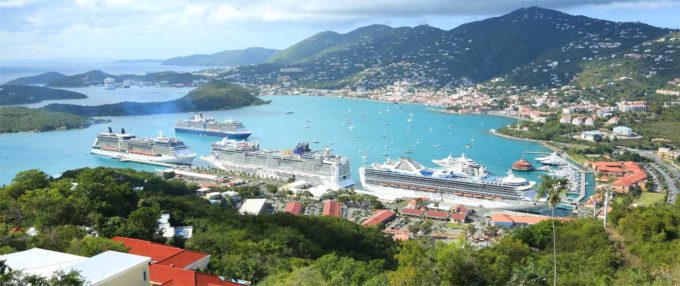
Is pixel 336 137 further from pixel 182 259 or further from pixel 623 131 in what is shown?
pixel 182 259

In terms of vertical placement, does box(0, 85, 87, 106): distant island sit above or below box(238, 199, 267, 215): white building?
above

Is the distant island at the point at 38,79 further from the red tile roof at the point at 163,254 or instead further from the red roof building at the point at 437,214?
the red tile roof at the point at 163,254

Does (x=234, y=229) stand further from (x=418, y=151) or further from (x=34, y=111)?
(x=34, y=111)

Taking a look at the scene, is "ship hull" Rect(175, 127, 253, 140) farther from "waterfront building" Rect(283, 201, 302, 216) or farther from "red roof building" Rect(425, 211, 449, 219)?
"red roof building" Rect(425, 211, 449, 219)

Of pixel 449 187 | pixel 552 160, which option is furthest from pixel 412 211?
pixel 552 160

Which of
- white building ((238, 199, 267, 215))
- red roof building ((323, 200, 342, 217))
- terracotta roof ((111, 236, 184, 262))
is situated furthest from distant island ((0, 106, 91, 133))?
terracotta roof ((111, 236, 184, 262))

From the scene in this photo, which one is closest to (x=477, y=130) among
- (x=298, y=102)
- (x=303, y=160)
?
(x=303, y=160)
